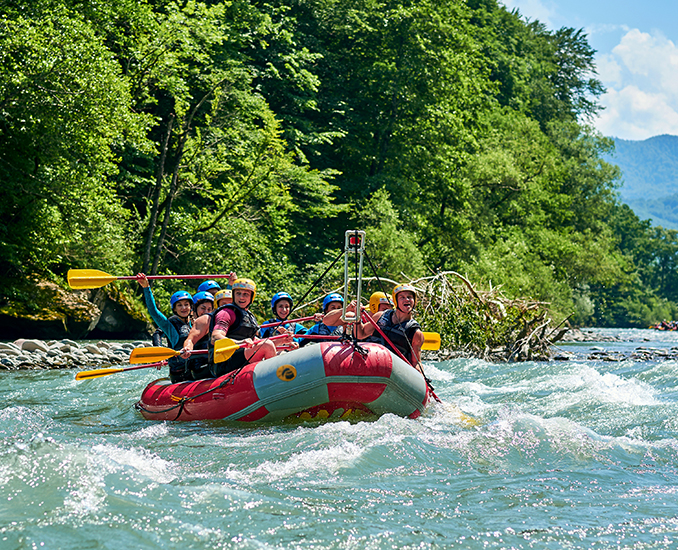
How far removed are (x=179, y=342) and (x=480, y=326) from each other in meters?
9.12

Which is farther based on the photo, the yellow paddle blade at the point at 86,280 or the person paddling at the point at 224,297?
the yellow paddle blade at the point at 86,280

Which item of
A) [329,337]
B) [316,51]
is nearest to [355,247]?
[329,337]

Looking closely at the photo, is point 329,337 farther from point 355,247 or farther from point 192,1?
point 192,1

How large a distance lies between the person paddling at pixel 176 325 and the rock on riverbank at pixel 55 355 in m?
5.02

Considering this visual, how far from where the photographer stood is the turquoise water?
387 cm

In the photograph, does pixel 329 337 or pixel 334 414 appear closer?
pixel 334 414

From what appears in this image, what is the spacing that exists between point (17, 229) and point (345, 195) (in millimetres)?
14441

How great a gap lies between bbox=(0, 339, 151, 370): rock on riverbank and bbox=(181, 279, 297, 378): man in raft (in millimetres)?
6251

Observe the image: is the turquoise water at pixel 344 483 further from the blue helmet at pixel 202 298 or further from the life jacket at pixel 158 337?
the blue helmet at pixel 202 298

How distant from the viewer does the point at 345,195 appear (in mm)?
27656

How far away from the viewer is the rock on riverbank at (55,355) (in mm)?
12695

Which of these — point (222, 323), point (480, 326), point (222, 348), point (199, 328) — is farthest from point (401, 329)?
point (480, 326)

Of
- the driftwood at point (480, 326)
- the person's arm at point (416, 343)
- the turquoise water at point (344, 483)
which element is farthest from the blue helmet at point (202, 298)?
the driftwood at point (480, 326)

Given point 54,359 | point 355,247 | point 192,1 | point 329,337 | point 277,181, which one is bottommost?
point 54,359
